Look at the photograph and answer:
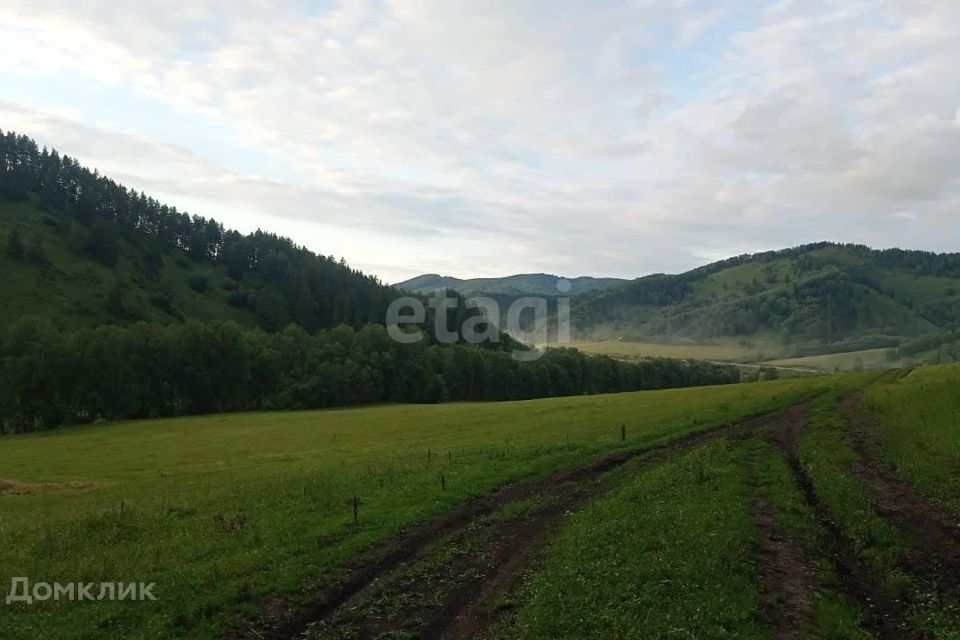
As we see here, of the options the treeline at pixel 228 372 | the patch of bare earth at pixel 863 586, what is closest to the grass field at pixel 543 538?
the patch of bare earth at pixel 863 586

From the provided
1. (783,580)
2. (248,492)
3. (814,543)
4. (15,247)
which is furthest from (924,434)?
(15,247)

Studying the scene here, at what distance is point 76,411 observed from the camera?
346 feet

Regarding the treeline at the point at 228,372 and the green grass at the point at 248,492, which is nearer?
the green grass at the point at 248,492

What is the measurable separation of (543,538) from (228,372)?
112926mm

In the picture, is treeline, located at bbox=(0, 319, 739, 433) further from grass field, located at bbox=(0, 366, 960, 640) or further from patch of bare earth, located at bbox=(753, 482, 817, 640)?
patch of bare earth, located at bbox=(753, 482, 817, 640)

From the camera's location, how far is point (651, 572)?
18016 millimetres

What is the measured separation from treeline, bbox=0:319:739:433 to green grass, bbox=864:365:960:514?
96209 millimetres

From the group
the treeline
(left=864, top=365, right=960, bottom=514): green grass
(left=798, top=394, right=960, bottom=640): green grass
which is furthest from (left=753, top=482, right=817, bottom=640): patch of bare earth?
the treeline

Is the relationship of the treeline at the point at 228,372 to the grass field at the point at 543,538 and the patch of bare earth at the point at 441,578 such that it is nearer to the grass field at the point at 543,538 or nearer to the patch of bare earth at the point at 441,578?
the grass field at the point at 543,538

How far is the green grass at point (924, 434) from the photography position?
26291mm

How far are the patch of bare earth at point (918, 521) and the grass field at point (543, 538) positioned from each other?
3.7 inches

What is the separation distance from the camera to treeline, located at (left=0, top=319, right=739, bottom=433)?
103 meters

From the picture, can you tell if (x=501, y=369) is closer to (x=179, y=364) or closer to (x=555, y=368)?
(x=555, y=368)

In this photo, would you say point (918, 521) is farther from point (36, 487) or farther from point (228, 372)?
point (228, 372)
